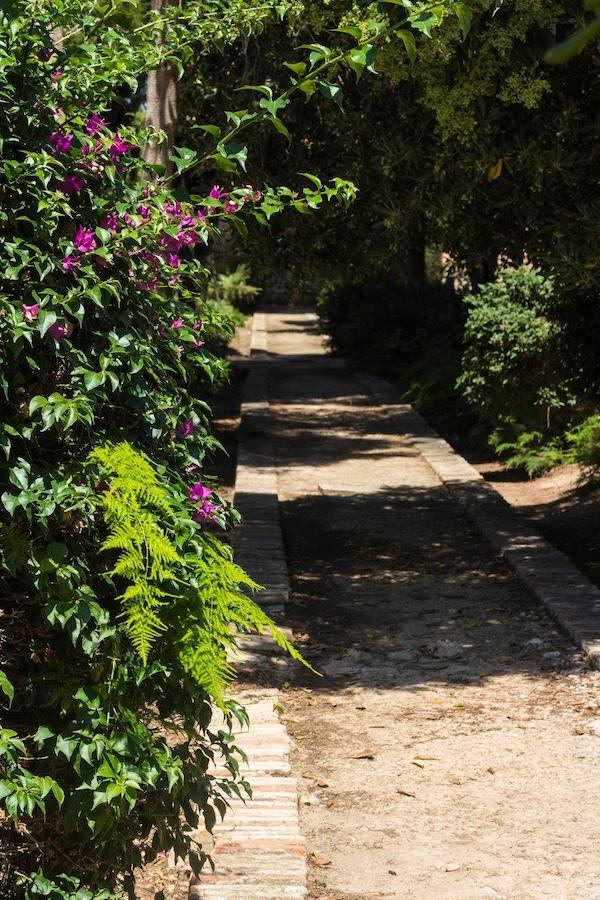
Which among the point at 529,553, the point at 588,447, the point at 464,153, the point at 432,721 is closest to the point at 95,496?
the point at 432,721

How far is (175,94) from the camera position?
738 cm

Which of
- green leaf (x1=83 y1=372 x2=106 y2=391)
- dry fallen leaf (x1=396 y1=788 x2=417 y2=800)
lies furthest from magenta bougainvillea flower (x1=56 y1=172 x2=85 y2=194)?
dry fallen leaf (x1=396 y1=788 x2=417 y2=800)

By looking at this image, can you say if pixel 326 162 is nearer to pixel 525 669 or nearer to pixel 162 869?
pixel 525 669

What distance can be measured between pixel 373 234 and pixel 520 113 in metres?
1.91

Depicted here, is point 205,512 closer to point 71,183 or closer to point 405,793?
point 71,183

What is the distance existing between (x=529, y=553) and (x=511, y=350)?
4446 millimetres

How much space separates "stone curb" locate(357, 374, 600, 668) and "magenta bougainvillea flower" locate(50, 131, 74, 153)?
4154 millimetres

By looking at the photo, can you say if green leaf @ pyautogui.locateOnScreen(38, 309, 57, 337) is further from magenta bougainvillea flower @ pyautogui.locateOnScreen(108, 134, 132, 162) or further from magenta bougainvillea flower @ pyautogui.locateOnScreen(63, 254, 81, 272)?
magenta bougainvillea flower @ pyautogui.locateOnScreen(108, 134, 132, 162)

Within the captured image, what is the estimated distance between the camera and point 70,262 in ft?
10.2

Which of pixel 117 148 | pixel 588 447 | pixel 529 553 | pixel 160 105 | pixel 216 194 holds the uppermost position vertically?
pixel 160 105

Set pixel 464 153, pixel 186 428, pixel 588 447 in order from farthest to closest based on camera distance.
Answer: pixel 588 447
pixel 464 153
pixel 186 428

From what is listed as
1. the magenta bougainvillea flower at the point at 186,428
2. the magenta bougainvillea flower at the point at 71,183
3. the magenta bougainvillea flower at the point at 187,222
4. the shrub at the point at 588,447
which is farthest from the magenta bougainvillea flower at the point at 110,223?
the shrub at the point at 588,447

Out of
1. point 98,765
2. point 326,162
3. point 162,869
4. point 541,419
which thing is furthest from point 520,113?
point 541,419

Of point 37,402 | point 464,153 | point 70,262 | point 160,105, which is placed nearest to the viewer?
point 37,402
